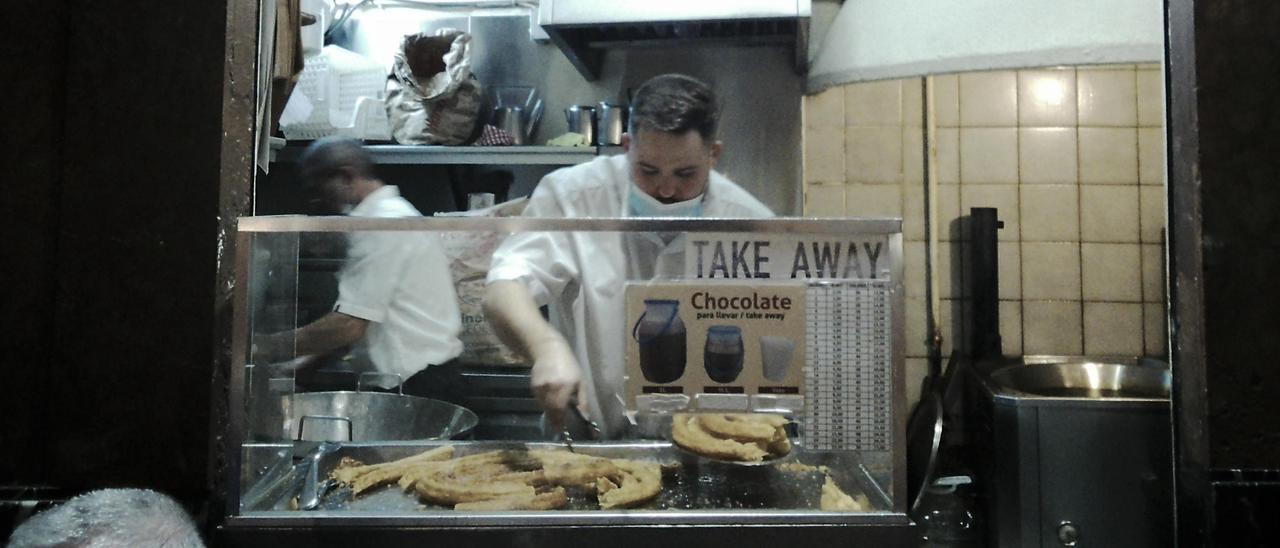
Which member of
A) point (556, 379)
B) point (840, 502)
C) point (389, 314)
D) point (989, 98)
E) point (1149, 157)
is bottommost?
point (840, 502)

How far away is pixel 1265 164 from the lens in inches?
41.8

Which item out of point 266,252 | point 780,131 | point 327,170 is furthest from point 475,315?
point 780,131

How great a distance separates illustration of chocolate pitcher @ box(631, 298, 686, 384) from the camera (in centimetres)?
112

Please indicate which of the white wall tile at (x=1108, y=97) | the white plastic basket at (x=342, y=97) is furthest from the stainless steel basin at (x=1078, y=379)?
the white plastic basket at (x=342, y=97)

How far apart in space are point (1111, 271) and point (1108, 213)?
0.75ft

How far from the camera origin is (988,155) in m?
3.03

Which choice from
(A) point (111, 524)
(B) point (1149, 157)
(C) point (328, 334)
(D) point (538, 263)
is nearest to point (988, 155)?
(B) point (1149, 157)

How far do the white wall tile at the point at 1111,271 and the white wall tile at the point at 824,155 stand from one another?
1.00 metres

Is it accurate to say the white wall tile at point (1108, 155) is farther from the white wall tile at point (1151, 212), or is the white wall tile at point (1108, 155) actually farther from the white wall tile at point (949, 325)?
the white wall tile at point (949, 325)

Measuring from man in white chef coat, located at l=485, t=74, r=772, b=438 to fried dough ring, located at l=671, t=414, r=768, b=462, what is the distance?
0.11 metres

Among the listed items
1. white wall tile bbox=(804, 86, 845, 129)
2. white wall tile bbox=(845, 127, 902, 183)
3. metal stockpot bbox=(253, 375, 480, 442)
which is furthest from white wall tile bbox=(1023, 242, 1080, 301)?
metal stockpot bbox=(253, 375, 480, 442)

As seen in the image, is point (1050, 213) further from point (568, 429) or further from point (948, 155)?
point (568, 429)

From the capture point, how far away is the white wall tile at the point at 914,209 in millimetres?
3076

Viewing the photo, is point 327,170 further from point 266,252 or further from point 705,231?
point 705,231
